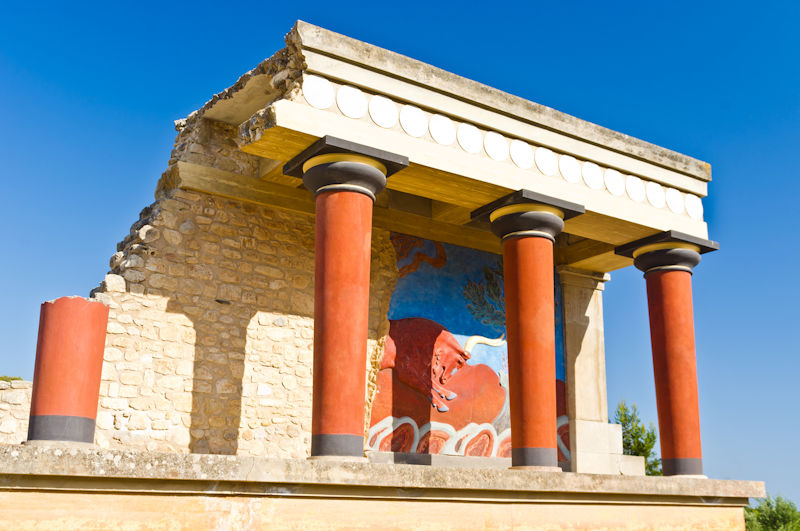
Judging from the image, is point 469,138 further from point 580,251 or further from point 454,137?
point 580,251

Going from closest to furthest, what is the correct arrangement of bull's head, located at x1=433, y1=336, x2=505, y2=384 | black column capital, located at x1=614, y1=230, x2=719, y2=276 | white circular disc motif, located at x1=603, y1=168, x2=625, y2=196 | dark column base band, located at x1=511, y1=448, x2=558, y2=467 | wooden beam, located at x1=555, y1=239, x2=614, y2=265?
dark column base band, located at x1=511, y1=448, x2=558, y2=467 → white circular disc motif, located at x1=603, y1=168, x2=625, y2=196 → black column capital, located at x1=614, y1=230, x2=719, y2=276 → bull's head, located at x1=433, y1=336, x2=505, y2=384 → wooden beam, located at x1=555, y1=239, x2=614, y2=265

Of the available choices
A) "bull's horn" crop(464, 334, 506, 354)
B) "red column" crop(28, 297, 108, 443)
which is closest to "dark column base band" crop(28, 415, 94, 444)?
"red column" crop(28, 297, 108, 443)

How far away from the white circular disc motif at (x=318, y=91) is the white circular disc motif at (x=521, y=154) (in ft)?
7.81

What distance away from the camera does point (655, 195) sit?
402 inches

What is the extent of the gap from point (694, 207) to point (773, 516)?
31.2 feet

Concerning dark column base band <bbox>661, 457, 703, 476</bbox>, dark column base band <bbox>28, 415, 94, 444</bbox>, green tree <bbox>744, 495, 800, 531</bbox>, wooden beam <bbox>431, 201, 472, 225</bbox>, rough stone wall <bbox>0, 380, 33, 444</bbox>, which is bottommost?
green tree <bbox>744, 495, 800, 531</bbox>

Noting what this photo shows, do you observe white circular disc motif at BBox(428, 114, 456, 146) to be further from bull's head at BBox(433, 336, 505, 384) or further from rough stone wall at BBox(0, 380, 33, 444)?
rough stone wall at BBox(0, 380, 33, 444)

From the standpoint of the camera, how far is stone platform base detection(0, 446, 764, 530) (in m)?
4.61

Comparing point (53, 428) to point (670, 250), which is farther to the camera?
point (670, 250)

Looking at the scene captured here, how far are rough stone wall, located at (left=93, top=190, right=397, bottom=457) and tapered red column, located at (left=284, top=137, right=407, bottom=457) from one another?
1773 mm

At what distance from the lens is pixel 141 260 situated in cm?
843

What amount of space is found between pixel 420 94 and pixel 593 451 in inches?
244

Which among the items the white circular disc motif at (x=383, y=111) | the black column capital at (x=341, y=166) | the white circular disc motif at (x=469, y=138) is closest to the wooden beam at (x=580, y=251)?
the white circular disc motif at (x=469, y=138)

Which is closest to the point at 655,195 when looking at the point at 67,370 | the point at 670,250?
the point at 670,250
